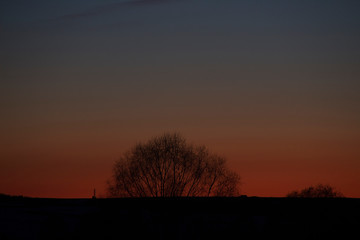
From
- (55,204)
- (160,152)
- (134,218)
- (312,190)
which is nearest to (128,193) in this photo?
(160,152)

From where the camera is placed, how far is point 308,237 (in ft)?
84.1

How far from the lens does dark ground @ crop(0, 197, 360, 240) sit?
24266mm

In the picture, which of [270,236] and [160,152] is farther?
[160,152]

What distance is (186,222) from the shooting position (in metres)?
25.7

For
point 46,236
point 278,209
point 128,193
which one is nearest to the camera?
point 46,236

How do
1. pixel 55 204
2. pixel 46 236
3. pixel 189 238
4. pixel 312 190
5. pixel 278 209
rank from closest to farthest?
pixel 46 236 < pixel 189 238 < pixel 278 209 < pixel 55 204 < pixel 312 190

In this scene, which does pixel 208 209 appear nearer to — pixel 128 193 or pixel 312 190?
pixel 128 193

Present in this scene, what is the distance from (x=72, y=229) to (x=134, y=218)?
9.37ft

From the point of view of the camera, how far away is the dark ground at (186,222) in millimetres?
24266

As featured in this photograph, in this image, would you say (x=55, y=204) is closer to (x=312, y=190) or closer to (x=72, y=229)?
(x=72, y=229)

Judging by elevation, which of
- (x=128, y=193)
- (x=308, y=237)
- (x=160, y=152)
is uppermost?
(x=160, y=152)

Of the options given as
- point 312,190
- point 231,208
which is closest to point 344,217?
point 231,208

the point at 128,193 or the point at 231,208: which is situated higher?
the point at 128,193

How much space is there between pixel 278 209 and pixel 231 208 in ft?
8.22
